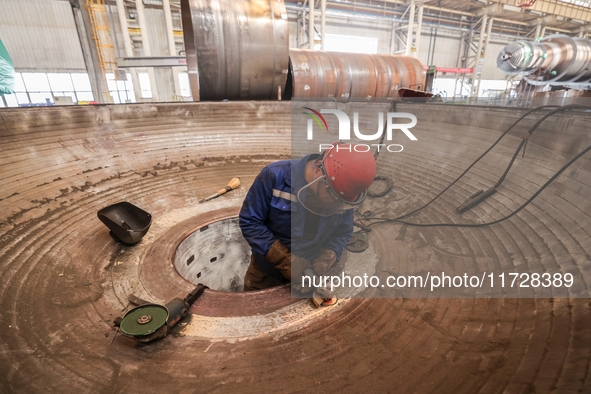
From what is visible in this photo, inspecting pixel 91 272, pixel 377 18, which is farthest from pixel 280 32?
pixel 377 18

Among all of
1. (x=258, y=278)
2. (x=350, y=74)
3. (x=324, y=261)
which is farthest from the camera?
(x=350, y=74)

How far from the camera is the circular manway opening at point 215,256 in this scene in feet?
8.88

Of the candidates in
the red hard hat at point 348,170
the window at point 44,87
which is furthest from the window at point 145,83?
the red hard hat at point 348,170

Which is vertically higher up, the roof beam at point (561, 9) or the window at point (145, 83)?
the roof beam at point (561, 9)

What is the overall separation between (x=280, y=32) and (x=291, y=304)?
4.15m

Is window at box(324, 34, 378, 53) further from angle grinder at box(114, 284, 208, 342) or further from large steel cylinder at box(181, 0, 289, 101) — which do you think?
angle grinder at box(114, 284, 208, 342)

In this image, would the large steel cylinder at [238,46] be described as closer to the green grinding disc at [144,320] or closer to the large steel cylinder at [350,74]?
the large steel cylinder at [350,74]

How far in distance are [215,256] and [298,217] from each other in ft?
5.63

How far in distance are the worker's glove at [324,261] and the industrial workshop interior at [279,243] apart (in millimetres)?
11

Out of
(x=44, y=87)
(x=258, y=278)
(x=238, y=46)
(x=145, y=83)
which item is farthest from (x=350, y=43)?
(x=258, y=278)

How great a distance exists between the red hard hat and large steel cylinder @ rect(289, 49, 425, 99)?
14.2 feet

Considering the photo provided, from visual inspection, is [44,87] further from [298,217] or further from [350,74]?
[298,217]

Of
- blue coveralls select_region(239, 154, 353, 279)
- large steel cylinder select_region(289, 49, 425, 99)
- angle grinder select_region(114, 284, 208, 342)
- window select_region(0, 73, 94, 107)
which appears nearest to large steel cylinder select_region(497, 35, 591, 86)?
large steel cylinder select_region(289, 49, 425, 99)

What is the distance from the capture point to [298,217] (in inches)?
71.1
